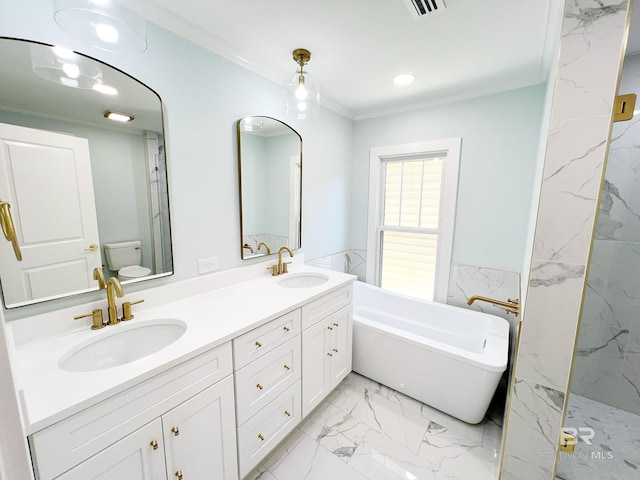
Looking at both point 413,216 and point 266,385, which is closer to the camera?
point 266,385

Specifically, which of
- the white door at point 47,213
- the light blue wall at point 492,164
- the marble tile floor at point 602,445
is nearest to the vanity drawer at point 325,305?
the white door at point 47,213

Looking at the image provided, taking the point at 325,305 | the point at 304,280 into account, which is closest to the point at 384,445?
the point at 325,305

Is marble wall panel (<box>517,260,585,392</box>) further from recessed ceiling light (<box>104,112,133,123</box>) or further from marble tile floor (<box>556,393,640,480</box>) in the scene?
recessed ceiling light (<box>104,112,133,123</box>)

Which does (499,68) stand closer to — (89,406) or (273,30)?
(273,30)

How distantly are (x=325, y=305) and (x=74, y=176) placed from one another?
4.84 feet

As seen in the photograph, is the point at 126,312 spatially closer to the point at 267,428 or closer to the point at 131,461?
the point at 131,461

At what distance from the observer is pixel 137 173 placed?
1.38 metres

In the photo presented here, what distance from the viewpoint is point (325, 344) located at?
1.83 metres

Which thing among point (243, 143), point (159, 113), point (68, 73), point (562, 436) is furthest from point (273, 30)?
point (562, 436)

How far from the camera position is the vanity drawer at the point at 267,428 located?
132 cm

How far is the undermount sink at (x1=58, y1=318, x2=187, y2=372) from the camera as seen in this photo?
110 centimetres

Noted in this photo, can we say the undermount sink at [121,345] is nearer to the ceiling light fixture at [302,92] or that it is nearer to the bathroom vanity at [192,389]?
the bathroom vanity at [192,389]

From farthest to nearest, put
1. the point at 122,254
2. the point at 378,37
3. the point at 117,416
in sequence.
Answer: the point at 378,37
the point at 122,254
the point at 117,416

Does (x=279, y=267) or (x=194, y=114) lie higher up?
(x=194, y=114)
